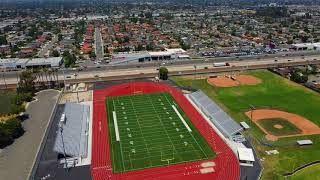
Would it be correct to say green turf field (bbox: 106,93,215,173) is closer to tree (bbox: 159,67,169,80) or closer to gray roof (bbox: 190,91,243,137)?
gray roof (bbox: 190,91,243,137)

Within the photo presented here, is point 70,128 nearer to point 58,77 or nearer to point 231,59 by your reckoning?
point 58,77

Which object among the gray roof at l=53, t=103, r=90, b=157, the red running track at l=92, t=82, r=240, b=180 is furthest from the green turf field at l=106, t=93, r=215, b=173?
the gray roof at l=53, t=103, r=90, b=157

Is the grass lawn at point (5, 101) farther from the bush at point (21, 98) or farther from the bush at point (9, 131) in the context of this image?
the bush at point (9, 131)

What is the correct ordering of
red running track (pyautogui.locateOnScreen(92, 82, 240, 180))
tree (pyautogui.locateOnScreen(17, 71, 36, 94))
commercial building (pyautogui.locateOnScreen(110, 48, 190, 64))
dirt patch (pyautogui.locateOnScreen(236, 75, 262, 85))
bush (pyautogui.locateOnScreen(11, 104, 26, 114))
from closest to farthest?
red running track (pyautogui.locateOnScreen(92, 82, 240, 180)) < bush (pyautogui.locateOnScreen(11, 104, 26, 114)) < tree (pyautogui.locateOnScreen(17, 71, 36, 94)) < dirt patch (pyautogui.locateOnScreen(236, 75, 262, 85)) < commercial building (pyautogui.locateOnScreen(110, 48, 190, 64))

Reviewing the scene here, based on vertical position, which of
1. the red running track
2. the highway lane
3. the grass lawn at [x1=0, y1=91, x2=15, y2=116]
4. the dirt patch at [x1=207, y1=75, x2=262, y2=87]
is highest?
the highway lane

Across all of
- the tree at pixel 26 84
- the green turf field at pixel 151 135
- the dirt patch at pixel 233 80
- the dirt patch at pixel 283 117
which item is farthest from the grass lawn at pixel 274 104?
the tree at pixel 26 84

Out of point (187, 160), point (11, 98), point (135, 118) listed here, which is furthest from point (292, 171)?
point (11, 98)
